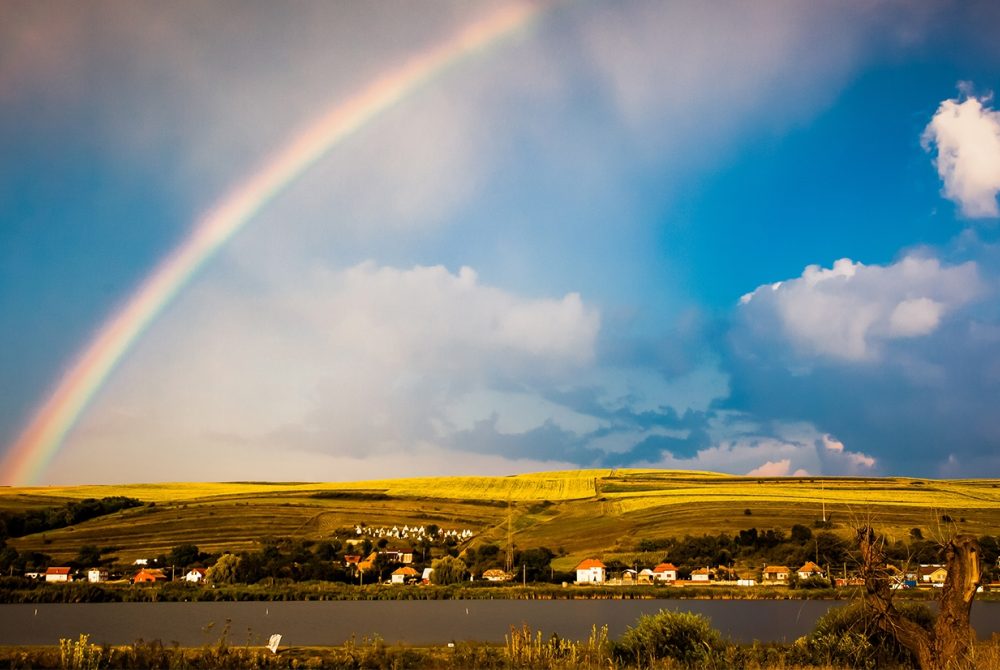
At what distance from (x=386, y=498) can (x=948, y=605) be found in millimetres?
130690

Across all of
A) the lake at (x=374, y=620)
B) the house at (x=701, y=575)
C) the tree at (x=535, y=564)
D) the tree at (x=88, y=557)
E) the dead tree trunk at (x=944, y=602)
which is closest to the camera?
the dead tree trunk at (x=944, y=602)

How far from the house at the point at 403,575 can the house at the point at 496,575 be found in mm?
9011

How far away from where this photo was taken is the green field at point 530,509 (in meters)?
109

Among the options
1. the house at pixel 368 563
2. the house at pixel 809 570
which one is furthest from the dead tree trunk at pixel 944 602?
the house at pixel 368 563

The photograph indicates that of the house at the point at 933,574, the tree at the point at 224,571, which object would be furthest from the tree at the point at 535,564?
the house at the point at 933,574

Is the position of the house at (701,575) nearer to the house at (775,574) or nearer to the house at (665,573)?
the house at (665,573)

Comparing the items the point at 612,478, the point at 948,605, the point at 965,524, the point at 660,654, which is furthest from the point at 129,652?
the point at 612,478

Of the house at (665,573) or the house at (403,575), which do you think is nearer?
the house at (665,573)

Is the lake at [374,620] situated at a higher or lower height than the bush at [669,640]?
lower

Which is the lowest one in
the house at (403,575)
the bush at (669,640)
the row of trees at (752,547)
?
the house at (403,575)

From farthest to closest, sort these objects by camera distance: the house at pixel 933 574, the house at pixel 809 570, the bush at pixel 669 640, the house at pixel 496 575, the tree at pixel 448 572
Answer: the house at pixel 496 575 < the tree at pixel 448 572 < the house at pixel 809 570 < the house at pixel 933 574 < the bush at pixel 669 640

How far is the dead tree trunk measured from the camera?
1794 cm

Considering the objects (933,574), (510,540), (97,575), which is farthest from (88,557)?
(933,574)

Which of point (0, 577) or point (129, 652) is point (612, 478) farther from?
point (129, 652)
